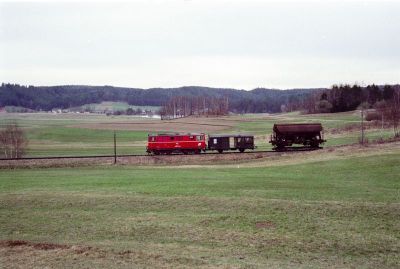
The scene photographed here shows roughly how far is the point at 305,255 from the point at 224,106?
183 metres

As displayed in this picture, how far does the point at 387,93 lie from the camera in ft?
501

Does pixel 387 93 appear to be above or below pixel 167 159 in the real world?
above

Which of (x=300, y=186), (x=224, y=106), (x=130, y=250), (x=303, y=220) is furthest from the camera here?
(x=224, y=106)

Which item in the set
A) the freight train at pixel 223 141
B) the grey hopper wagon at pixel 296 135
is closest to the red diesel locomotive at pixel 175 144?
the freight train at pixel 223 141

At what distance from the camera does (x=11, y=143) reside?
69.6 meters

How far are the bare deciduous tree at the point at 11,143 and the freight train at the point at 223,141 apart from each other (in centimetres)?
2492

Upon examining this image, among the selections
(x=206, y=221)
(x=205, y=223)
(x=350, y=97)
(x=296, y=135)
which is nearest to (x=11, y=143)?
(x=296, y=135)

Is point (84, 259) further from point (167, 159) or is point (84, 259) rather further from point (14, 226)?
point (167, 159)

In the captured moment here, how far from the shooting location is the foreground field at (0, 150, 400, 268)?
1334 cm

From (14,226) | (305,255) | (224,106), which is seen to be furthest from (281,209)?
(224,106)

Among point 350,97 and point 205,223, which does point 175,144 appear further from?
point 350,97

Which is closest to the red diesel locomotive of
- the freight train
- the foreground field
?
the freight train

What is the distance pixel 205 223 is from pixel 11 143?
59675 millimetres

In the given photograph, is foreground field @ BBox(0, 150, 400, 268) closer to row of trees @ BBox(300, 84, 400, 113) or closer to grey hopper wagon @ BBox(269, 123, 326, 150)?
grey hopper wagon @ BBox(269, 123, 326, 150)
